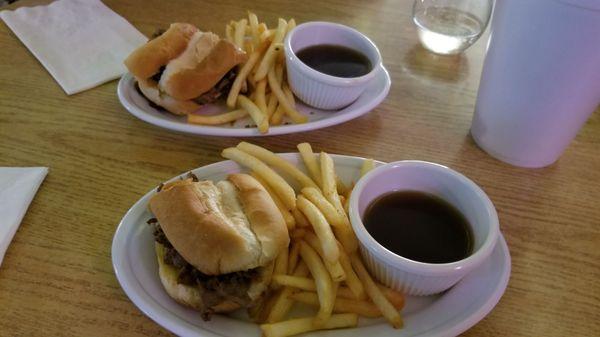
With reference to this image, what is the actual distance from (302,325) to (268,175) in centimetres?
31

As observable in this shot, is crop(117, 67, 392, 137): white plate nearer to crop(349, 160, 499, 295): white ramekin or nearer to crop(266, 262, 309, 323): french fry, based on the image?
crop(349, 160, 499, 295): white ramekin

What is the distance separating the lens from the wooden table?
0.87 metres

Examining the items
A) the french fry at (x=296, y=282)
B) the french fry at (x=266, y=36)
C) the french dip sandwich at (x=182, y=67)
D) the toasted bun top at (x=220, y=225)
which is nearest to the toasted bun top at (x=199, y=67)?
the french dip sandwich at (x=182, y=67)

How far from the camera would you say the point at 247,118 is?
1264 millimetres

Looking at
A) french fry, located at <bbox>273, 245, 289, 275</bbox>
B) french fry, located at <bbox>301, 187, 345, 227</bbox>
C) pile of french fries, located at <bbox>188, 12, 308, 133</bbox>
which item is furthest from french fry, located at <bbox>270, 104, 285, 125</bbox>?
french fry, located at <bbox>273, 245, 289, 275</bbox>

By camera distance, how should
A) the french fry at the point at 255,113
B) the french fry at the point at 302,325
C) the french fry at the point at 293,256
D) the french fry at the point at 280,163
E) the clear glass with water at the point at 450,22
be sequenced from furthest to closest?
1. the clear glass with water at the point at 450,22
2. the french fry at the point at 255,113
3. the french fry at the point at 280,163
4. the french fry at the point at 293,256
5. the french fry at the point at 302,325

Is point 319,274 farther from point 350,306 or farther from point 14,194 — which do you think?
point 14,194

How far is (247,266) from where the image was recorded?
2.69 feet

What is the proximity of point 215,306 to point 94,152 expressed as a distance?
571 mm

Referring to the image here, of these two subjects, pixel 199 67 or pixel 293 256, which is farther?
pixel 199 67

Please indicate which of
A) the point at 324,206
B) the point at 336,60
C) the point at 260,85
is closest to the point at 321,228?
the point at 324,206

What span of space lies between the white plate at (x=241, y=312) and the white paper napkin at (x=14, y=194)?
23 centimetres

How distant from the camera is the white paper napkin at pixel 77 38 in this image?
4.53 feet

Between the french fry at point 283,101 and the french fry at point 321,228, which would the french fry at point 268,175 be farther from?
the french fry at point 283,101
